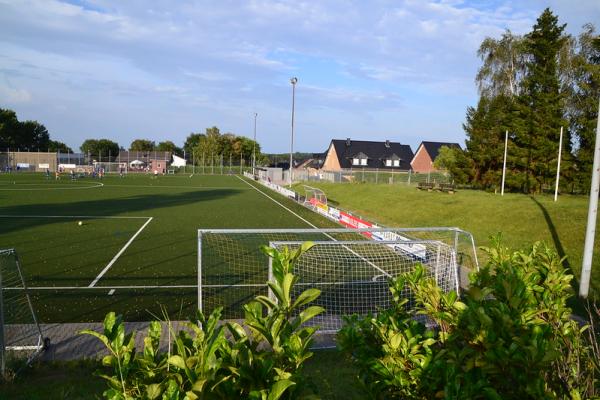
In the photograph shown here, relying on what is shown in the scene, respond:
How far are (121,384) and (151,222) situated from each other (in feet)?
68.5

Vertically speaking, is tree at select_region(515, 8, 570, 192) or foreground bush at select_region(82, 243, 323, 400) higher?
tree at select_region(515, 8, 570, 192)

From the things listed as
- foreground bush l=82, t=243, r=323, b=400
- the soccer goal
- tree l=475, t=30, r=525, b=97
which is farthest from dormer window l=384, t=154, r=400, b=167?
foreground bush l=82, t=243, r=323, b=400

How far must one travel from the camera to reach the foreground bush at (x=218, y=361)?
1.89 m

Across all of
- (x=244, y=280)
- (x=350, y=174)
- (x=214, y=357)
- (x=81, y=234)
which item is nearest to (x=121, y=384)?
(x=214, y=357)

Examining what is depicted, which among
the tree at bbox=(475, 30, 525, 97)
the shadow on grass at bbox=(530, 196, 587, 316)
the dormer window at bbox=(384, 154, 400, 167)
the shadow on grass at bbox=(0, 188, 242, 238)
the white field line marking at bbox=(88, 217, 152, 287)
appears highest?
the tree at bbox=(475, 30, 525, 97)

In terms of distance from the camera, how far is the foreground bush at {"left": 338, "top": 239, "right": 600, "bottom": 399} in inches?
80.4

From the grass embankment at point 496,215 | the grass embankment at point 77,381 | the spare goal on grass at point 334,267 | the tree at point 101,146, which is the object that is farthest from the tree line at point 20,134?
the grass embankment at point 77,381

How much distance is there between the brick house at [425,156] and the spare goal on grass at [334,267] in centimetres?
5754

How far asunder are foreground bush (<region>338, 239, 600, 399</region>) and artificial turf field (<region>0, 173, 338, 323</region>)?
1891 millimetres

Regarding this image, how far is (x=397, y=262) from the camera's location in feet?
42.2

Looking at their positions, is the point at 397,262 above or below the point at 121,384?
below

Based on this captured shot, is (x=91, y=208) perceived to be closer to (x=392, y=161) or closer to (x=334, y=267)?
(x=334, y=267)

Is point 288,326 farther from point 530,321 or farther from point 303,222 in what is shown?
point 303,222

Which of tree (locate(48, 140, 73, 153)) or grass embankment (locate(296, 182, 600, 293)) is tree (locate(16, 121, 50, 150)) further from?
grass embankment (locate(296, 182, 600, 293))
